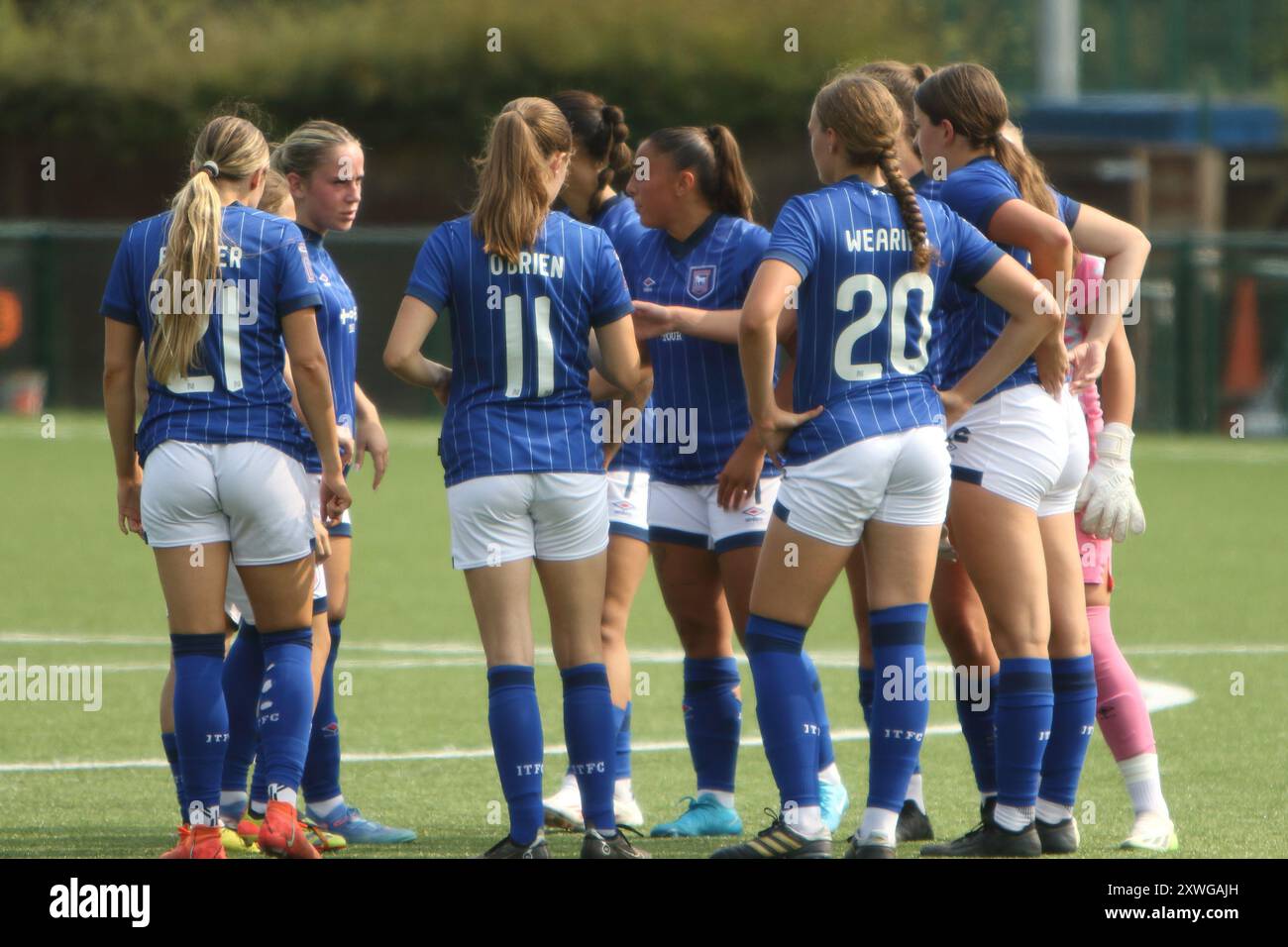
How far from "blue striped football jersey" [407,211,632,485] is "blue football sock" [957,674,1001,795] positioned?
144 cm

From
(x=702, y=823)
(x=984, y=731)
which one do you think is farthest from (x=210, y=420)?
(x=984, y=731)

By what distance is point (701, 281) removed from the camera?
557cm

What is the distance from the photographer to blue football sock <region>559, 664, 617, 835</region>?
16.3 ft

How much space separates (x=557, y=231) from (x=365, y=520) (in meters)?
9.60

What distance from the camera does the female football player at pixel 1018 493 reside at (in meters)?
5.02

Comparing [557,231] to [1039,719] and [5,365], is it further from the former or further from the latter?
[5,365]

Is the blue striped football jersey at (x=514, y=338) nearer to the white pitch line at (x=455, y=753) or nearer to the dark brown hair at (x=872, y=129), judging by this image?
the dark brown hair at (x=872, y=129)

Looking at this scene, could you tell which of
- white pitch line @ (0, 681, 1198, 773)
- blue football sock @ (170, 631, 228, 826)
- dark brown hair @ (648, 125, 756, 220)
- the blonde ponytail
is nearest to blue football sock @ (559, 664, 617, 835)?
blue football sock @ (170, 631, 228, 826)

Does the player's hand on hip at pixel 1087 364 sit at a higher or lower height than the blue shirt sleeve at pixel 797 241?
lower

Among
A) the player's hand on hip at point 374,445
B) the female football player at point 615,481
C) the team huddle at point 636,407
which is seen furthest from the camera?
the female football player at point 615,481

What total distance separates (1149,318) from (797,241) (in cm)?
1783

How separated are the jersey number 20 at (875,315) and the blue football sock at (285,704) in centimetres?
165

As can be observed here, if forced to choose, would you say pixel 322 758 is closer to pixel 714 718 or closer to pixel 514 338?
pixel 714 718

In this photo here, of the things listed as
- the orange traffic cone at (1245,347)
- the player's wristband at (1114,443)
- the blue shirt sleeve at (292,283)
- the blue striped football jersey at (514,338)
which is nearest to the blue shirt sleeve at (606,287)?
the blue striped football jersey at (514,338)
